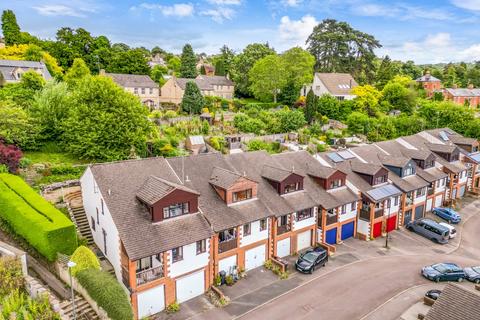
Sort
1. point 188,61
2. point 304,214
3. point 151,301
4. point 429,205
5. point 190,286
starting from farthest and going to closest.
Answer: point 188,61, point 429,205, point 304,214, point 190,286, point 151,301

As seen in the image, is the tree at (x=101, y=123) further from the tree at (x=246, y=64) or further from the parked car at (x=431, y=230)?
the tree at (x=246, y=64)

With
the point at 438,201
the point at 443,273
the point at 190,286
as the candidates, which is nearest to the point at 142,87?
the point at 190,286

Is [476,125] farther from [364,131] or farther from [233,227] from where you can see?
[233,227]

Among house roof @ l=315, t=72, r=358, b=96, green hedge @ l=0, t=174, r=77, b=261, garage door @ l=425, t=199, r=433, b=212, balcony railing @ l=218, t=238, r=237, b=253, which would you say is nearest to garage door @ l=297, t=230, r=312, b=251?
balcony railing @ l=218, t=238, r=237, b=253

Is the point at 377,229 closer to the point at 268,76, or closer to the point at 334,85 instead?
the point at 268,76

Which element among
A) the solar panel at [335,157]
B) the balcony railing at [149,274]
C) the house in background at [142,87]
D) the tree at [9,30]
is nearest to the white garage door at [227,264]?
the balcony railing at [149,274]

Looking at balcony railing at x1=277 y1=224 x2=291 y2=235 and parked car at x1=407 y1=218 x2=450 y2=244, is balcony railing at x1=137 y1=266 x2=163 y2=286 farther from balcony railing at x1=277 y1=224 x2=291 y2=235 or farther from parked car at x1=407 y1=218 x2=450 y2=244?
parked car at x1=407 y1=218 x2=450 y2=244
